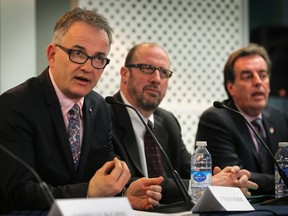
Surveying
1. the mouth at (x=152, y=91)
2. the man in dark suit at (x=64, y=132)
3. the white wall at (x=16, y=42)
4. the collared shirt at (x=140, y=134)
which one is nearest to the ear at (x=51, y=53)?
the man in dark suit at (x=64, y=132)

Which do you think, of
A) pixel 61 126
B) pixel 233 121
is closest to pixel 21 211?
pixel 61 126

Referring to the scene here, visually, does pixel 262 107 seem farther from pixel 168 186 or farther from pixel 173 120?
pixel 168 186

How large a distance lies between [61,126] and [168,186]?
614 millimetres

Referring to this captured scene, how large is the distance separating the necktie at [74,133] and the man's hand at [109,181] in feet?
1.32

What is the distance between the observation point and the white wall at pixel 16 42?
4.60 metres

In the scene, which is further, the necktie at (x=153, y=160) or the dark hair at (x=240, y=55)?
the dark hair at (x=240, y=55)

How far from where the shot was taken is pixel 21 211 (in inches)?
86.8

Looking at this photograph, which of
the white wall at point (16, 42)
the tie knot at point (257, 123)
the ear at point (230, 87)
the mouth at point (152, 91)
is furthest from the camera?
the white wall at point (16, 42)

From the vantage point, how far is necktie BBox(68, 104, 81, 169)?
2.59 metres

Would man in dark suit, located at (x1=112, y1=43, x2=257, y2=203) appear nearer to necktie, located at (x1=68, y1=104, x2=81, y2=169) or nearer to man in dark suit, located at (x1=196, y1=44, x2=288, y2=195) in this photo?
man in dark suit, located at (x1=196, y1=44, x2=288, y2=195)

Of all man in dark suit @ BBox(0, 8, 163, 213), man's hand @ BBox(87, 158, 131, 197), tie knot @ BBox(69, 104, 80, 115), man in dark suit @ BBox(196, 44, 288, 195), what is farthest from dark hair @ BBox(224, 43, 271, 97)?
man's hand @ BBox(87, 158, 131, 197)

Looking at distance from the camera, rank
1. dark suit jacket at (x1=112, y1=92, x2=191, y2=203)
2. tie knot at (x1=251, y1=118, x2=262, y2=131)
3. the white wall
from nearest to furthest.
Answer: dark suit jacket at (x1=112, y1=92, x2=191, y2=203), tie knot at (x1=251, y1=118, x2=262, y2=131), the white wall

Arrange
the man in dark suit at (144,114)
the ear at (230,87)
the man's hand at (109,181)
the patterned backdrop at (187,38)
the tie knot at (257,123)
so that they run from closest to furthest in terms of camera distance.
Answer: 1. the man's hand at (109,181)
2. the man in dark suit at (144,114)
3. the tie knot at (257,123)
4. the ear at (230,87)
5. the patterned backdrop at (187,38)

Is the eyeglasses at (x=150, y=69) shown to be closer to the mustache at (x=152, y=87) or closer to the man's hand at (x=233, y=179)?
the mustache at (x=152, y=87)
